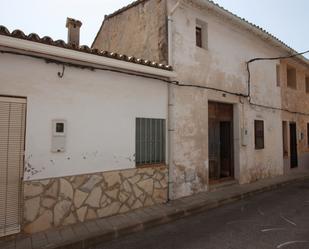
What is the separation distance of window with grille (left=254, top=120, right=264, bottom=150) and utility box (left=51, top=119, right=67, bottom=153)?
25.5 ft

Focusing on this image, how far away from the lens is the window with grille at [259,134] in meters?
10.3

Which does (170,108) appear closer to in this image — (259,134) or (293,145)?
(259,134)

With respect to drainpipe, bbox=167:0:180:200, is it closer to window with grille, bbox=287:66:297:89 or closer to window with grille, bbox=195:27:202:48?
window with grille, bbox=195:27:202:48

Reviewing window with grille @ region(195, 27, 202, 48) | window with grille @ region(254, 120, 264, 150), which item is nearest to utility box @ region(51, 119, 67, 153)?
window with grille @ region(195, 27, 202, 48)

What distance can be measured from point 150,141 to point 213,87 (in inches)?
123

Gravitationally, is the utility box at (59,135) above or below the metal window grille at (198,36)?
below

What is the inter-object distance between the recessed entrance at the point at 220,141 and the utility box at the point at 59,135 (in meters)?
5.05

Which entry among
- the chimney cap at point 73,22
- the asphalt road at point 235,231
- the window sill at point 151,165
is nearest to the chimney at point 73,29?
the chimney cap at point 73,22

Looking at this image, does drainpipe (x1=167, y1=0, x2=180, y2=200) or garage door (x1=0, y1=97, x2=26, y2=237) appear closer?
garage door (x1=0, y1=97, x2=26, y2=237)

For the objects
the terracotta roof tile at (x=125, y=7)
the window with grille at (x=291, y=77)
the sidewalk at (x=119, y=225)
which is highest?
the terracotta roof tile at (x=125, y=7)

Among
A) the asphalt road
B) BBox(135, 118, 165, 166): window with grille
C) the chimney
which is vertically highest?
the chimney

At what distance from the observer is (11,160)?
15.0 ft

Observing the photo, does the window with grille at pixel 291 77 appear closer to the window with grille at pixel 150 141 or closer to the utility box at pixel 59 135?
the window with grille at pixel 150 141

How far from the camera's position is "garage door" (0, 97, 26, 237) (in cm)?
448
